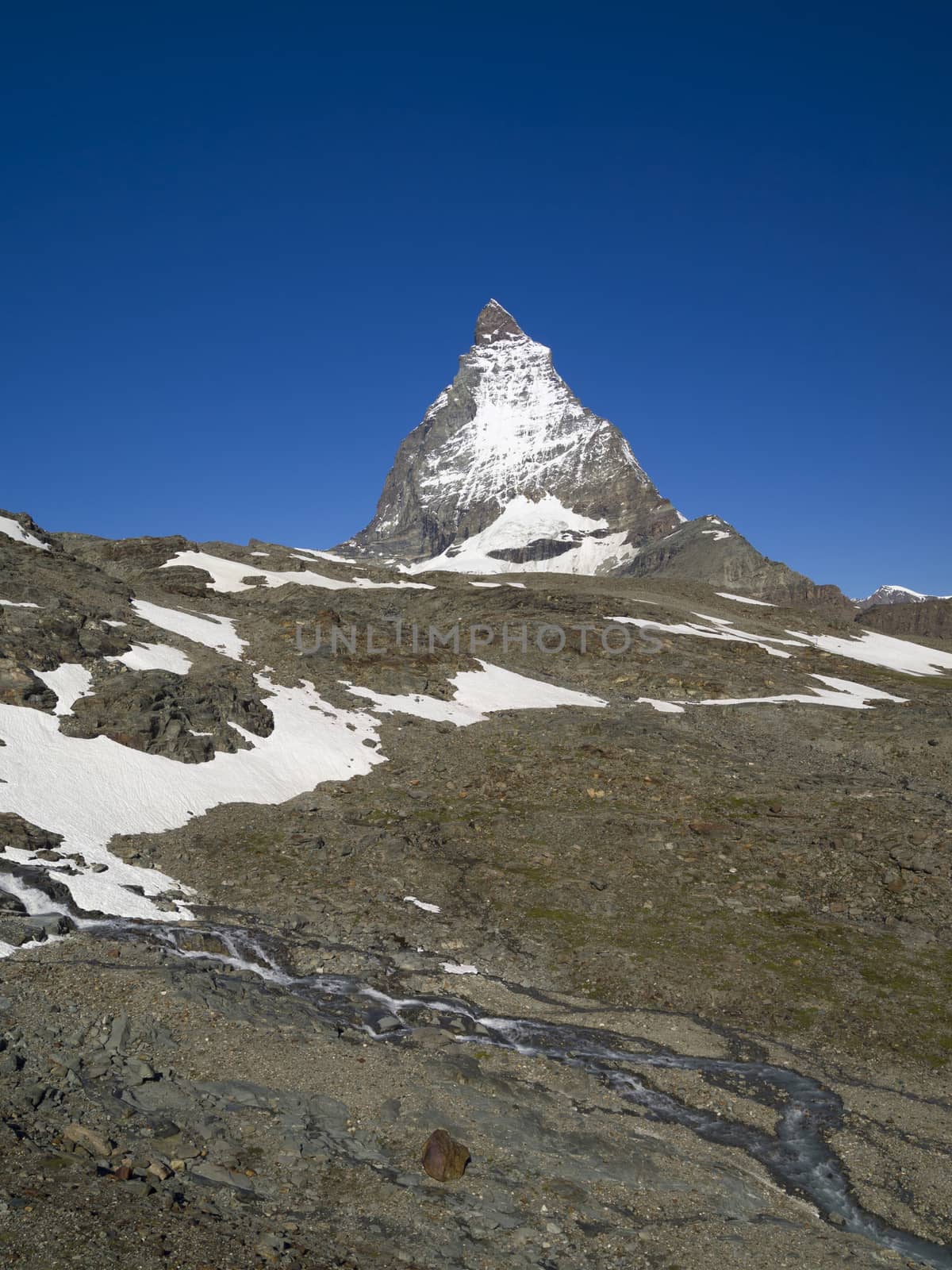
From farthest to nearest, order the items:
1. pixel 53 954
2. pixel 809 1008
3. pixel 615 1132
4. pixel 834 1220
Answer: pixel 809 1008 < pixel 53 954 < pixel 615 1132 < pixel 834 1220

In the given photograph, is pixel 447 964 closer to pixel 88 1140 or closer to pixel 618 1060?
pixel 618 1060

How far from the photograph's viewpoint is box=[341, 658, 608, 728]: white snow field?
51094 mm

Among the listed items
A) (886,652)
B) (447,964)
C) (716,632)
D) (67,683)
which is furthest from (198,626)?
(886,652)

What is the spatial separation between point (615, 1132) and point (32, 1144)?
414 inches

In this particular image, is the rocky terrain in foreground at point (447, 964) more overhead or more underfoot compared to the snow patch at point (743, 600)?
more underfoot

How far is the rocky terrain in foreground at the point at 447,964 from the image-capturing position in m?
13.7

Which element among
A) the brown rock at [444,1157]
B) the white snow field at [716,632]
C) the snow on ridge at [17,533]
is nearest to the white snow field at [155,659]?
the snow on ridge at [17,533]

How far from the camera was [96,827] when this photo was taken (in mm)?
30281

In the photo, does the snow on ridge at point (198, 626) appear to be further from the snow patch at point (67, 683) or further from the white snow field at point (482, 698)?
the snow patch at point (67, 683)

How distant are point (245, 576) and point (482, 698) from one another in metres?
46.2

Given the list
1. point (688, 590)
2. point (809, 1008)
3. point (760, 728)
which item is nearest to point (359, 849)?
point (809, 1008)

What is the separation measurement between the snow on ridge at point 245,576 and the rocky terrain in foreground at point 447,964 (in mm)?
31773

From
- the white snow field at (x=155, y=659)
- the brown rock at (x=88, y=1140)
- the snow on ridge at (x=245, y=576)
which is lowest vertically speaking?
the brown rock at (x=88, y=1140)

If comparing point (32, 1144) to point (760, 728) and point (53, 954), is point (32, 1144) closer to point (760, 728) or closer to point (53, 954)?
point (53, 954)
